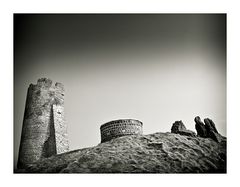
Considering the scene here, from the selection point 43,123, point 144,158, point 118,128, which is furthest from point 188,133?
point 43,123

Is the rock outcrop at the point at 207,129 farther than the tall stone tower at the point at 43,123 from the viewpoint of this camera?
No

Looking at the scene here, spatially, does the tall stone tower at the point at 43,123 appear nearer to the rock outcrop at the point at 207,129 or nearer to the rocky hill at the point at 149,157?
the rocky hill at the point at 149,157

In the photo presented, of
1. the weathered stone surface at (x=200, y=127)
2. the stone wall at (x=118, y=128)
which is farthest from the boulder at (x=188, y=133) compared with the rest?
the stone wall at (x=118, y=128)

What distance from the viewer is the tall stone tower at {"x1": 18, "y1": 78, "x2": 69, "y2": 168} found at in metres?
12.1

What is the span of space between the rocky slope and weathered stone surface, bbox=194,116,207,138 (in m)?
0.26

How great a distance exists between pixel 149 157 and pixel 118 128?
1.78 meters

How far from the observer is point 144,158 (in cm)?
1064

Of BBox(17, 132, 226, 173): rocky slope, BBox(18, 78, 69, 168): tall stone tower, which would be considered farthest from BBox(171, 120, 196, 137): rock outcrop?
BBox(18, 78, 69, 168): tall stone tower

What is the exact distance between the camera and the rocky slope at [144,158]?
10266 millimetres

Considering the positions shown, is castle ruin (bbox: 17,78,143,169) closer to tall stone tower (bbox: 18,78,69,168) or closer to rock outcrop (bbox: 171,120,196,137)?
tall stone tower (bbox: 18,78,69,168)

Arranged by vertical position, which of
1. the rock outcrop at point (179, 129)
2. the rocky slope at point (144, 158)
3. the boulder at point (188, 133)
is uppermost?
the rock outcrop at point (179, 129)

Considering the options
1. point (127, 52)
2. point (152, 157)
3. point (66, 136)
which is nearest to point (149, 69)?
point (127, 52)
